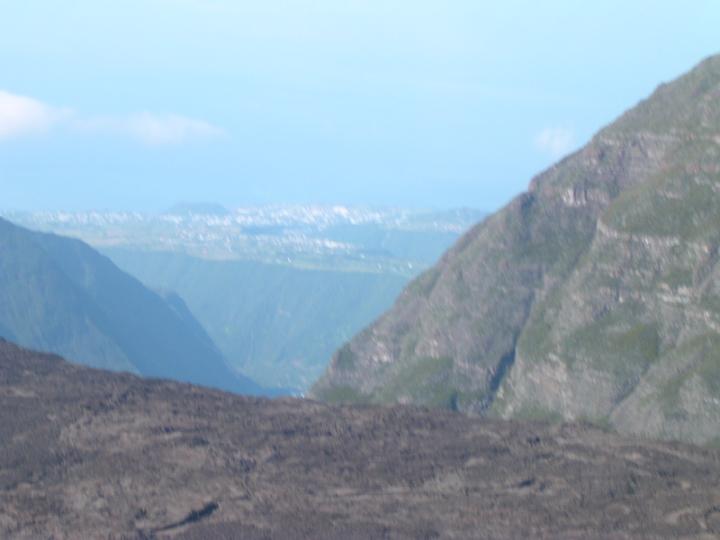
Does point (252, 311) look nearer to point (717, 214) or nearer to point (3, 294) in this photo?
point (3, 294)

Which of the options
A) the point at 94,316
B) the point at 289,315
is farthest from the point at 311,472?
the point at 289,315

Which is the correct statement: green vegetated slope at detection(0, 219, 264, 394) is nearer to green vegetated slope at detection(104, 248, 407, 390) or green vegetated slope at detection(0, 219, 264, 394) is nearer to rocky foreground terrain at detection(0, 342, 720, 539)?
green vegetated slope at detection(104, 248, 407, 390)

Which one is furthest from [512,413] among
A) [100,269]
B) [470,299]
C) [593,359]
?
[100,269]

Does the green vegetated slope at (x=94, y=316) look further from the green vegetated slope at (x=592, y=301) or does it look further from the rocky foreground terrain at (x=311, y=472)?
the rocky foreground terrain at (x=311, y=472)

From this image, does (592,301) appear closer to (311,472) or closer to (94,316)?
(311,472)

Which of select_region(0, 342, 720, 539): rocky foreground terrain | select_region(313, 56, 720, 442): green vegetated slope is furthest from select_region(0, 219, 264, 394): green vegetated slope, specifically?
select_region(0, 342, 720, 539): rocky foreground terrain

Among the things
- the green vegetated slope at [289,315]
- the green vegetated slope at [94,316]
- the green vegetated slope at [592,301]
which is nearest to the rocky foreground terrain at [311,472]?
the green vegetated slope at [592,301]
